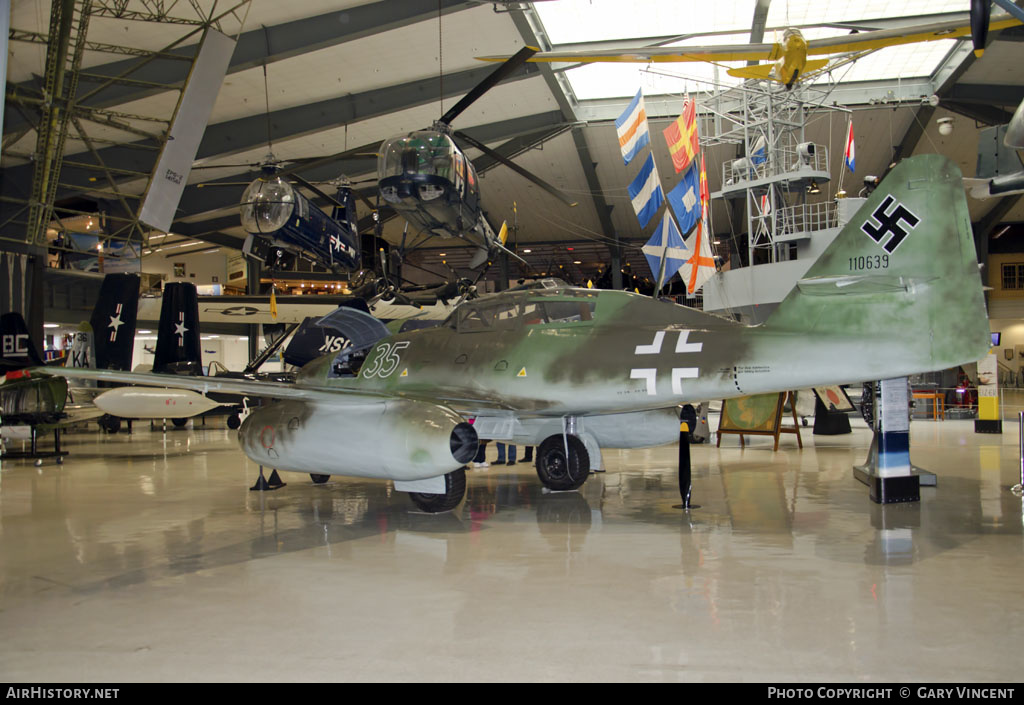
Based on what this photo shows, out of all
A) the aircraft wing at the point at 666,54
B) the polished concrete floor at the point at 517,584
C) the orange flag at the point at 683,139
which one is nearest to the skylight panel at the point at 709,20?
the aircraft wing at the point at 666,54

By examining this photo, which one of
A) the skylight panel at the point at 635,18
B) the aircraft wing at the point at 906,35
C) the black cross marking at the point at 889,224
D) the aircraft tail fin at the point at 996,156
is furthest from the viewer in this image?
the skylight panel at the point at 635,18

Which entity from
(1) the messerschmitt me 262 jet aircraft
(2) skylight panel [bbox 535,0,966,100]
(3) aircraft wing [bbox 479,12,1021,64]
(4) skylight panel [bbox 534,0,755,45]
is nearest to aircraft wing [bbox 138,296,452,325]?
(3) aircraft wing [bbox 479,12,1021,64]

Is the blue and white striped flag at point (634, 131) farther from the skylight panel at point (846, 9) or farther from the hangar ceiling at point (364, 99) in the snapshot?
the skylight panel at point (846, 9)

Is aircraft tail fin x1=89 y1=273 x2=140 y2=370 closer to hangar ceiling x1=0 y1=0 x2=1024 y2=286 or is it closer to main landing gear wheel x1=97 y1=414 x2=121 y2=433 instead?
hangar ceiling x1=0 y1=0 x2=1024 y2=286

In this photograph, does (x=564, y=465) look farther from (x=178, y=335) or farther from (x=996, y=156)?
(x=178, y=335)

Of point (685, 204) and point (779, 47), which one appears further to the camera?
point (685, 204)

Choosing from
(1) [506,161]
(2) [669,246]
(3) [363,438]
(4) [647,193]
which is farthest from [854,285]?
(1) [506,161]

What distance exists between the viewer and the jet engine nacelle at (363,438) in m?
6.45

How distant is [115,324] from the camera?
14.1 meters

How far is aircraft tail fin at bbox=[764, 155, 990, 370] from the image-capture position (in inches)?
226

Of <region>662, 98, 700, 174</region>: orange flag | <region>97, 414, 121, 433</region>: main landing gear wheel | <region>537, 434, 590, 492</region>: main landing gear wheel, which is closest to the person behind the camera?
<region>537, 434, 590, 492</region>: main landing gear wheel

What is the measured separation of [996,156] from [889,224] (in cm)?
434

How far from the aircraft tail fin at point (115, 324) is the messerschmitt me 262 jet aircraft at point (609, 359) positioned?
743 centimetres

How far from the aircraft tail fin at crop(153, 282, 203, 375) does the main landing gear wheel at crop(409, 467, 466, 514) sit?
905 cm
